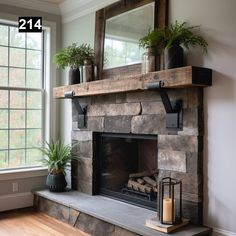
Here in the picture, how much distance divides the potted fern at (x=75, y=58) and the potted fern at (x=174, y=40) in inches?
43.8

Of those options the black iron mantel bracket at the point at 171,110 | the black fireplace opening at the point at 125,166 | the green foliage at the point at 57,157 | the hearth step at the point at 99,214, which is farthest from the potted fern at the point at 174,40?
the green foliage at the point at 57,157

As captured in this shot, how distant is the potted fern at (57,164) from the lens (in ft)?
13.4

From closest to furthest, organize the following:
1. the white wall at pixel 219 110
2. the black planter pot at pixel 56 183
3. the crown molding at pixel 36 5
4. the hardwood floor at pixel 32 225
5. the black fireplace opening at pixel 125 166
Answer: the white wall at pixel 219 110 < the hardwood floor at pixel 32 225 < the black fireplace opening at pixel 125 166 < the black planter pot at pixel 56 183 < the crown molding at pixel 36 5

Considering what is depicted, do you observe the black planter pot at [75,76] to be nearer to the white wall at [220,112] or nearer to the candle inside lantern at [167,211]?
the white wall at [220,112]

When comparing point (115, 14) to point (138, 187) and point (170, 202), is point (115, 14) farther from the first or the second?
point (170, 202)

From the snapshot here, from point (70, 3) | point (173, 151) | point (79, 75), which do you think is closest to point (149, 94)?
point (173, 151)

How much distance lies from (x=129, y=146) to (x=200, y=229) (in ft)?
4.58

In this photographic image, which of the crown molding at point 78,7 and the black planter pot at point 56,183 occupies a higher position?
the crown molding at point 78,7

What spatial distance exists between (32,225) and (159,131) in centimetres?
177

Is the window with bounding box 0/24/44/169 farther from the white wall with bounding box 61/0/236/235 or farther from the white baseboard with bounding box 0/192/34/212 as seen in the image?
the white wall with bounding box 61/0/236/235

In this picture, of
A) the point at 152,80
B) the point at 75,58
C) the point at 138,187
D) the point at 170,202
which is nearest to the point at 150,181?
the point at 138,187

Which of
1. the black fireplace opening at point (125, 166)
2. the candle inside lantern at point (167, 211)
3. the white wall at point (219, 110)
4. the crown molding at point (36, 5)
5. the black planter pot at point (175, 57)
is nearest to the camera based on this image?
the white wall at point (219, 110)

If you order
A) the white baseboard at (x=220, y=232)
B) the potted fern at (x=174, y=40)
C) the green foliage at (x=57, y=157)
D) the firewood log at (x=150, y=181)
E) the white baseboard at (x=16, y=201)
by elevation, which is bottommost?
the white baseboard at (x=16, y=201)

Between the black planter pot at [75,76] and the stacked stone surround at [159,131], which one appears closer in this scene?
the stacked stone surround at [159,131]
